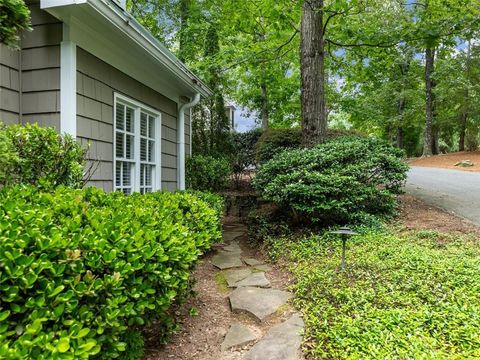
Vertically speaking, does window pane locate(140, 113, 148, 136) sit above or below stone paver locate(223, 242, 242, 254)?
above

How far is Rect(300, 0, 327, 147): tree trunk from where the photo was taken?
6.29 metres

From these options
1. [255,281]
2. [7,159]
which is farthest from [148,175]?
[7,159]

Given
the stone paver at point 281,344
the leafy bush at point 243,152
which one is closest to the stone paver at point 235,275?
the stone paver at point 281,344

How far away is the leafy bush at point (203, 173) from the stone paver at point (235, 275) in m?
3.23

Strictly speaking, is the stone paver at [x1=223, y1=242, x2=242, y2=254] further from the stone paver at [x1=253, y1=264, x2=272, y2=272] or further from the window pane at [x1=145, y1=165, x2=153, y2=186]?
the window pane at [x1=145, y1=165, x2=153, y2=186]

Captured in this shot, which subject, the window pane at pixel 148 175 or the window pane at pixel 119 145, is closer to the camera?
the window pane at pixel 119 145

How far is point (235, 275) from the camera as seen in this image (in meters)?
3.75

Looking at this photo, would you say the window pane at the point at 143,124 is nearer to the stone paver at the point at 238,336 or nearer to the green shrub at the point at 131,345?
the stone paver at the point at 238,336

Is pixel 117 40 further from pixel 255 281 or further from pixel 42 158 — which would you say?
pixel 255 281

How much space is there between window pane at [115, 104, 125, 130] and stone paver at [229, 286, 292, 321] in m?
2.59

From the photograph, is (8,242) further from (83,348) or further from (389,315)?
(389,315)

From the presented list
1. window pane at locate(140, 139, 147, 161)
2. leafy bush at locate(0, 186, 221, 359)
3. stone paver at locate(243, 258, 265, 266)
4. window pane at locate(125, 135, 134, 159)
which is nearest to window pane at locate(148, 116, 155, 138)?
window pane at locate(140, 139, 147, 161)

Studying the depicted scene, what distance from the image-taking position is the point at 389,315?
237cm

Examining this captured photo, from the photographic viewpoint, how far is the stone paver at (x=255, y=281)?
11.2 feet
